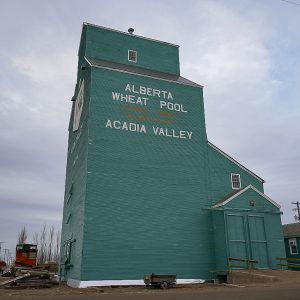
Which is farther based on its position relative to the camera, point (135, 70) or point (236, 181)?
point (135, 70)

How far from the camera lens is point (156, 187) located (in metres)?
25.6

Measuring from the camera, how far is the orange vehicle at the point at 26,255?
46.6 metres

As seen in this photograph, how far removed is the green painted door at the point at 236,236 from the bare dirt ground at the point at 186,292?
2.51m

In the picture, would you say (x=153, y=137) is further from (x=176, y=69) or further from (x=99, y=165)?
(x=176, y=69)

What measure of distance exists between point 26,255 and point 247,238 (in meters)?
32.7

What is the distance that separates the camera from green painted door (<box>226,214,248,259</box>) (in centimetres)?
2425

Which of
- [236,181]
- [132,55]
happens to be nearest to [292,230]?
[236,181]

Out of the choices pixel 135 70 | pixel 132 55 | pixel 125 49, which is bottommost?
pixel 135 70

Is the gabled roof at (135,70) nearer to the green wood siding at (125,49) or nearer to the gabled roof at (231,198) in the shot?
the green wood siding at (125,49)

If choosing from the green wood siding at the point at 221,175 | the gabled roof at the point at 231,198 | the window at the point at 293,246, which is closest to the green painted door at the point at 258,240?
the gabled roof at the point at 231,198

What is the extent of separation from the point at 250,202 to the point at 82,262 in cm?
1203

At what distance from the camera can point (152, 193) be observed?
25.3m

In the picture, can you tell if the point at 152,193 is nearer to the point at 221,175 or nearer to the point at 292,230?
the point at 221,175

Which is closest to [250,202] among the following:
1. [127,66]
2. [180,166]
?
[180,166]
